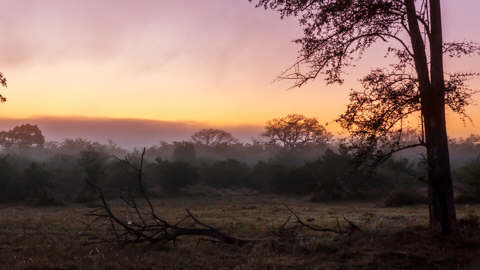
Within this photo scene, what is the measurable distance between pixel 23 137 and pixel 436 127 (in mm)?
100832

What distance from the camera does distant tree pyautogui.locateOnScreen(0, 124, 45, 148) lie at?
92062 mm

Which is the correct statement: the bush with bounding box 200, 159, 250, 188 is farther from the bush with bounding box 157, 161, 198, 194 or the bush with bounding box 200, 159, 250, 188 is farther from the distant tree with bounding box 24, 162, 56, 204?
the distant tree with bounding box 24, 162, 56, 204

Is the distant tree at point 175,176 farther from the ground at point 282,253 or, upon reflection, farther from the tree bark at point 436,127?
the tree bark at point 436,127

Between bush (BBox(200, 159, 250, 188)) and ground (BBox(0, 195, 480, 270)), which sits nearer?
ground (BBox(0, 195, 480, 270))

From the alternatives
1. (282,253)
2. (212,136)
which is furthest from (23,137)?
(282,253)

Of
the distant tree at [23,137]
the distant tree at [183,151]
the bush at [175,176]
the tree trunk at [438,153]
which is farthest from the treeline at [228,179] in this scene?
the distant tree at [23,137]

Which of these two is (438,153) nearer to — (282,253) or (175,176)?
(282,253)

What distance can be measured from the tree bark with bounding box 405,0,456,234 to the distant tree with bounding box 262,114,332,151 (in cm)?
7070

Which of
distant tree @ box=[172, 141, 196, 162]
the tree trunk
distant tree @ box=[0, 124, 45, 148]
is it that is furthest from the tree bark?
distant tree @ box=[0, 124, 45, 148]

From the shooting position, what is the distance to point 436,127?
9.02 meters

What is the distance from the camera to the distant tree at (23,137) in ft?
302

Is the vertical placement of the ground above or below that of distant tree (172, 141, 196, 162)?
below

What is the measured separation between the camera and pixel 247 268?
22.4 ft

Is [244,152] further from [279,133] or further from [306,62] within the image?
[306,62]
